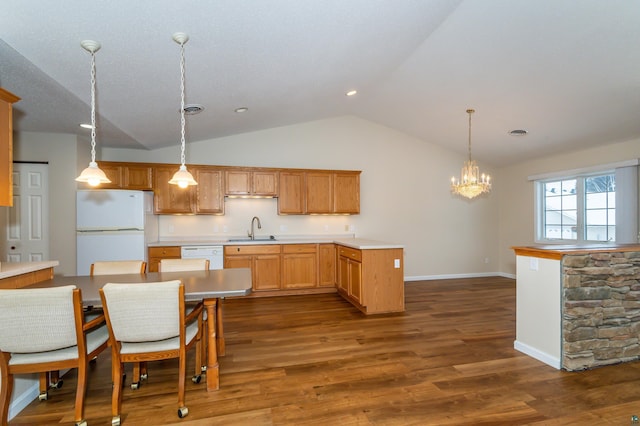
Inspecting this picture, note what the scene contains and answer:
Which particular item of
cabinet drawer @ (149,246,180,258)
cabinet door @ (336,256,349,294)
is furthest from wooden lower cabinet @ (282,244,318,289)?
cabinet drawer @ (149,246,180,258)

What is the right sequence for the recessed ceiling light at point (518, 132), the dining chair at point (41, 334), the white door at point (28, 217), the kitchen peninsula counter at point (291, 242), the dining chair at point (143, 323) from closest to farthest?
the dining chair at point (41, 334)
the dining chair at point (143, 323)
the white door at point (28, 217)
the kitchen peninsula counter at point (291, 242)
the recessed ceiling light at point (518, 132)

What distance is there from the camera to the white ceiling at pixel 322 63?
2.04 m

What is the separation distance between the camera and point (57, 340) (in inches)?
72.5

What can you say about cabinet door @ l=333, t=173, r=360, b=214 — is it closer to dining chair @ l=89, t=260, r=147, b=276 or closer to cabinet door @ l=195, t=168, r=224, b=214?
cabinet door @ l=195, t=168, r=224, b=214

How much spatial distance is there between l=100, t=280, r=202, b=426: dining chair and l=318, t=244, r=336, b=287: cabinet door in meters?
3.31

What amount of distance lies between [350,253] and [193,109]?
2.85 m

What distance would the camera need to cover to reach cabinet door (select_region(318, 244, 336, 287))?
523 cm

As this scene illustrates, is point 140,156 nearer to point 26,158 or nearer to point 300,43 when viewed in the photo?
point 26,158

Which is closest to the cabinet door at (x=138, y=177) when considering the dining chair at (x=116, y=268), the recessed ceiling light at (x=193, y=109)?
the recessed ceiling light at (x=193, y=109)

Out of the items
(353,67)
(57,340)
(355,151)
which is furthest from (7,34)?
(355,151)

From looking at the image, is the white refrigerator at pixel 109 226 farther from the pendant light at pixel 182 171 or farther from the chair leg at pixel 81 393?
the chair leg at pixel 81 393

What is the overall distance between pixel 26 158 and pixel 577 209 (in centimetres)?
851

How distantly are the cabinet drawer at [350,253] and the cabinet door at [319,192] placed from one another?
2.86 ft

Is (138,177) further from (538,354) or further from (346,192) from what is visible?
(538,354)
